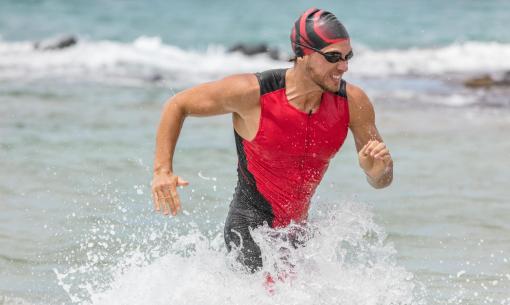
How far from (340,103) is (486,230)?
3653 millimetres

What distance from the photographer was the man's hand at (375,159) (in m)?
4.92

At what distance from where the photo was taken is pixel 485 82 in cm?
1895

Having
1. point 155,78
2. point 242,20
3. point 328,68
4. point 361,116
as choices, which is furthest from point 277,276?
point 242,20

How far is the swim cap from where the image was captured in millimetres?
5031

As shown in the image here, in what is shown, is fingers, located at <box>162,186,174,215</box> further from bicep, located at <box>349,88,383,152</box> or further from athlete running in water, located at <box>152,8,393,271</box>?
bicep, located at <box>349,88,383,152</box>

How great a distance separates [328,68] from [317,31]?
0.20 metres

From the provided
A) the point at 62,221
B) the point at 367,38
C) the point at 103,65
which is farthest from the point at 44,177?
the point at 367,38

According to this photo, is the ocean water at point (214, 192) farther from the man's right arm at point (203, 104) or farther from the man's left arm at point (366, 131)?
the man's right arm at point (203, 104)

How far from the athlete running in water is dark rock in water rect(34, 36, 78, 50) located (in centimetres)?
→ 1864

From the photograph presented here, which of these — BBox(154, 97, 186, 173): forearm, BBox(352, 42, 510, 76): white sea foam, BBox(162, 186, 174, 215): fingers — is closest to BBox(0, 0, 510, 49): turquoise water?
BBox(352, 42, 510, 76): white sea foam

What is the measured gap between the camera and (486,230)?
332 inches

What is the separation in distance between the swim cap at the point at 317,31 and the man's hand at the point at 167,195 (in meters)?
0.97

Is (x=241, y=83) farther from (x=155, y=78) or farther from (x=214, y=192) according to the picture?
(x=155, y=78)

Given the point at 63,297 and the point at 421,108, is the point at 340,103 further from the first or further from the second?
the point at 421,108
